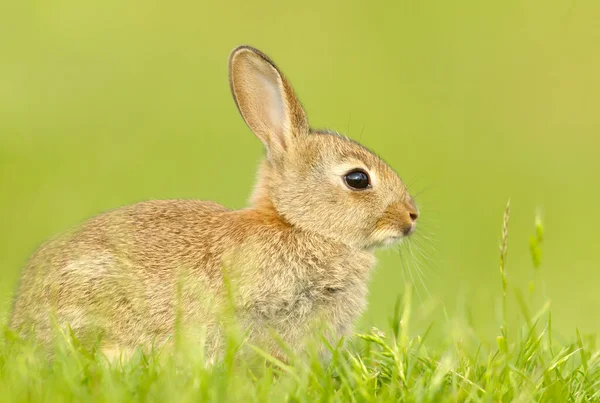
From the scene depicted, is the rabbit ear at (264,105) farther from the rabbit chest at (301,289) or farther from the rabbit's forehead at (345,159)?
the rabbit chest at (301,289)

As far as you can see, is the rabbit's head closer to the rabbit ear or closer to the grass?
the rabbit ear

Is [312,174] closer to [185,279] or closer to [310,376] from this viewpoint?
[185,279]

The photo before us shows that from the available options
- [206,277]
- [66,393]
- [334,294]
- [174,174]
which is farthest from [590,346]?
[174,174]

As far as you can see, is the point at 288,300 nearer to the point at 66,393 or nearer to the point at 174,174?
the point at 66,393

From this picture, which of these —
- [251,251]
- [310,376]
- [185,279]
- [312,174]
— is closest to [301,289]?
[251,251]

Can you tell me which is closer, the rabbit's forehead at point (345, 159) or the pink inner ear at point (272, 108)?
the rabbit's forehead at point (345, 159)

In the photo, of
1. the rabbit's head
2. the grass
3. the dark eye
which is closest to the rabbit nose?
the rabbit's head

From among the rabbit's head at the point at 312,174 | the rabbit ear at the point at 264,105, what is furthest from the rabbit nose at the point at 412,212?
the rabbit ear at the point at 264,105

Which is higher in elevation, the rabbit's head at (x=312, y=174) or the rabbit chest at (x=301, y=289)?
the rabbit's head at (x=312, y=174)
